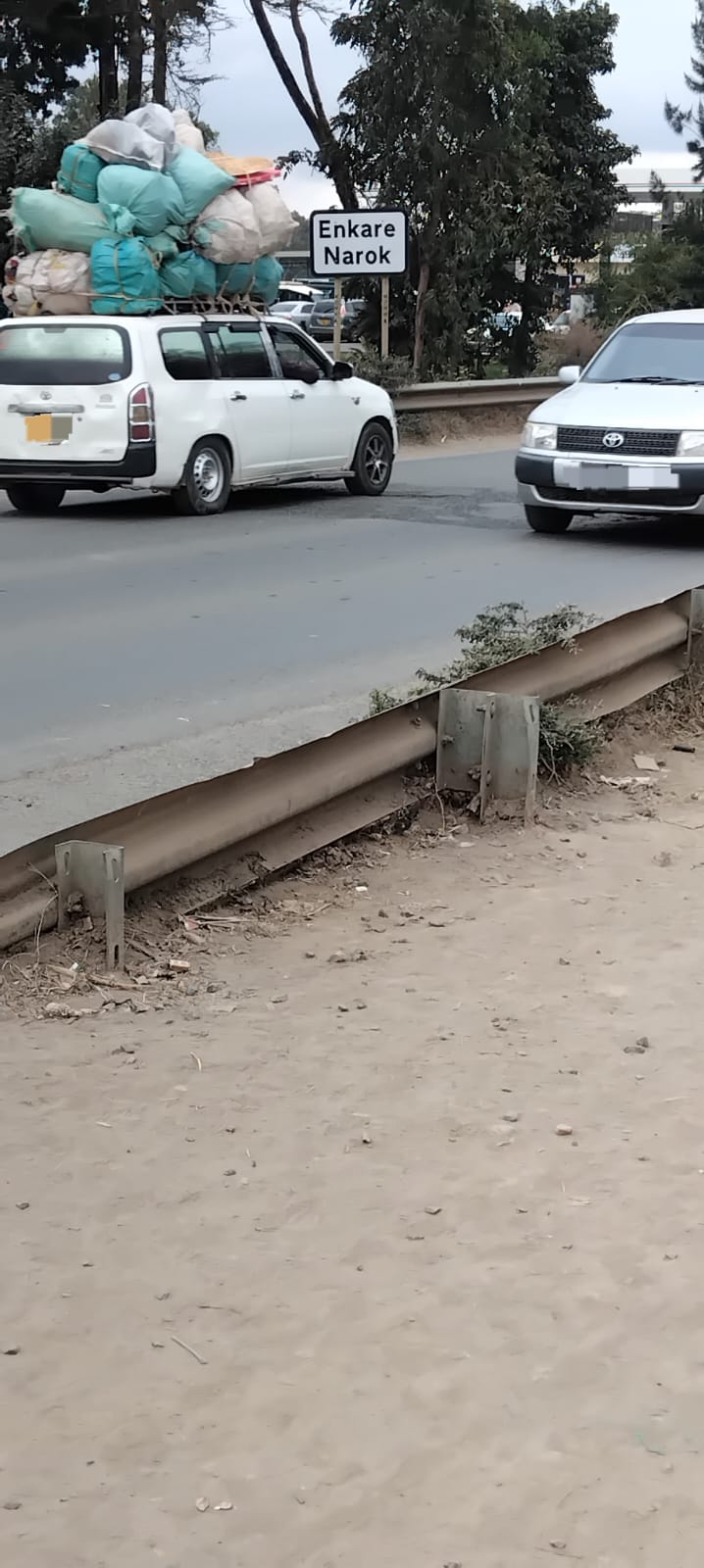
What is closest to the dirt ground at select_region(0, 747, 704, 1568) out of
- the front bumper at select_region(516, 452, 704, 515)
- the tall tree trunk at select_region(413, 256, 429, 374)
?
the front bumper at select_region(516, 452, 704, 515)

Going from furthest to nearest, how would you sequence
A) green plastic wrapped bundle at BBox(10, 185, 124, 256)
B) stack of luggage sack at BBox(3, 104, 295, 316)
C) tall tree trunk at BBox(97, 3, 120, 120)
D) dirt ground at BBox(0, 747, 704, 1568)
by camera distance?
tall tree trunk at BBox(97, 3, 120, 120) < green plastic wrapped bundle at BBox(10, 185, 124, 256) < stack of luggage sack at BBox(3, 104, 295, 316) < dirt ground at BBox(0, 747, 704, 1568)

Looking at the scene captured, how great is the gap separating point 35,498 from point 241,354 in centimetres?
207

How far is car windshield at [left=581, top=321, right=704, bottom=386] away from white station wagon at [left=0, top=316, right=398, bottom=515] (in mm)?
2716

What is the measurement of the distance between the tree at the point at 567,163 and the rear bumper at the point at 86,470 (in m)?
21.0

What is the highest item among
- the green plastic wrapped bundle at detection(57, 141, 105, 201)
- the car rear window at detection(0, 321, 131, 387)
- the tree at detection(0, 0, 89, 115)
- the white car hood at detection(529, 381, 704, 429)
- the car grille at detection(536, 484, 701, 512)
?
the tree at detection(0, 0, 89, 115)

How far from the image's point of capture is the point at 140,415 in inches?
575

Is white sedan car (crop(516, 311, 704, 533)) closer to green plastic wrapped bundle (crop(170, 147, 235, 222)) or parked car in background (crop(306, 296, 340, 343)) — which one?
green plastic wrapped bundle (crop(170, 147, 235, 222))

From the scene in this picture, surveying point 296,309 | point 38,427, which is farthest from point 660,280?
point 38,427

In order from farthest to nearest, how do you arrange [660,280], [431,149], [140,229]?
[660,280]
[431,149]
[140,229]

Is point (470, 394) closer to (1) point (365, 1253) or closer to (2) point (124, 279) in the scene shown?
(2) point (124, 279)

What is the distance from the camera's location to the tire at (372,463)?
1739 cm

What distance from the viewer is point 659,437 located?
45.4 ft

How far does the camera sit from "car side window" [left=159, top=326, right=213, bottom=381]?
15.0 metres

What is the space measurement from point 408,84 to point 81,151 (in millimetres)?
13779
